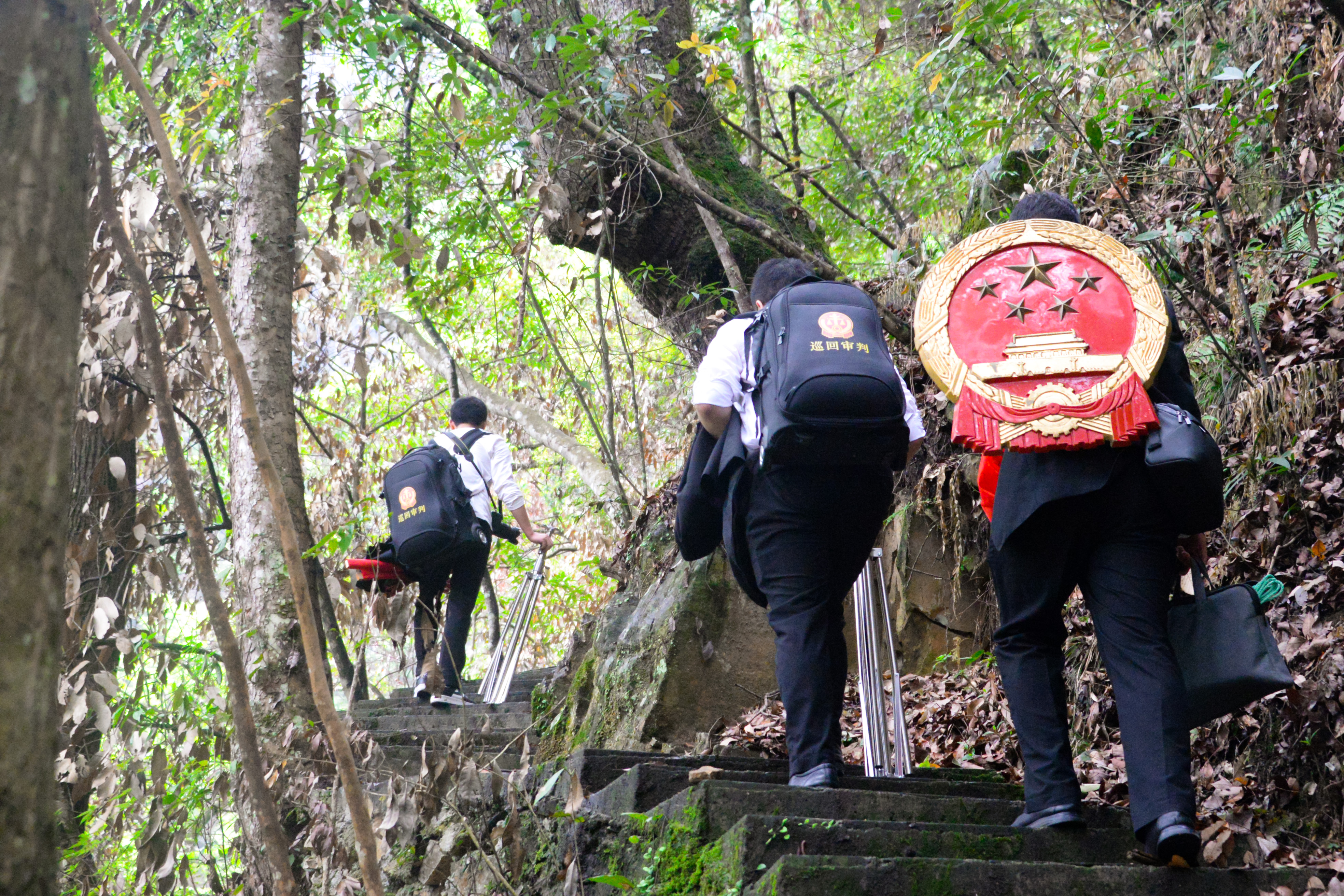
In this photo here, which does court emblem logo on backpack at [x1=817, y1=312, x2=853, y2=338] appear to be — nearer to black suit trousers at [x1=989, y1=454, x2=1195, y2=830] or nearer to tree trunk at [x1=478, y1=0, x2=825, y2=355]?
black suit trousers at [x1=989, y1=454, x2=1195, y2=830]

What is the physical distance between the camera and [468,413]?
8.09 metres

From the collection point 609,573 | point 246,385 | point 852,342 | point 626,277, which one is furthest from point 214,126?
point 246,385

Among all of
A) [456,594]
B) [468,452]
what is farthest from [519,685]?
[468,452]

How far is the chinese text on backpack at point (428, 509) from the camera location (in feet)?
24.7

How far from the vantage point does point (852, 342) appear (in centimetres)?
395

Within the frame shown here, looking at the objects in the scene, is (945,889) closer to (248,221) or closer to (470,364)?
(248,221)

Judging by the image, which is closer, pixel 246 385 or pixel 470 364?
pixel 246 385

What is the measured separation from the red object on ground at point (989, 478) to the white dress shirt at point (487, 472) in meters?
4.40

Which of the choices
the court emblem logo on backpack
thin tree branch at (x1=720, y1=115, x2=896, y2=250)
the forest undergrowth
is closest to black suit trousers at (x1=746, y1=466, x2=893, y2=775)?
the court emblem logo on backpack

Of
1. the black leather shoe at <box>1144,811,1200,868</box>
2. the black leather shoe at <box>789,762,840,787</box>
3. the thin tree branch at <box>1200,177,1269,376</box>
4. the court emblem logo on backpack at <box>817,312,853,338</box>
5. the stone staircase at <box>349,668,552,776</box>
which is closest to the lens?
the black leather shoe at <box>1144,811,1200,868</box>

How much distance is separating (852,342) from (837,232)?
7874mm

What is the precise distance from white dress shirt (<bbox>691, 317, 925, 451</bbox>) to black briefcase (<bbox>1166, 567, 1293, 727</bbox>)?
45.0 inches

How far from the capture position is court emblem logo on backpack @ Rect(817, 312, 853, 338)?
156 inches

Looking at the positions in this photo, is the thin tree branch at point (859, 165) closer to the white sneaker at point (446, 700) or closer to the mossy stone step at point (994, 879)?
the white sneaker at point (446, 700)
